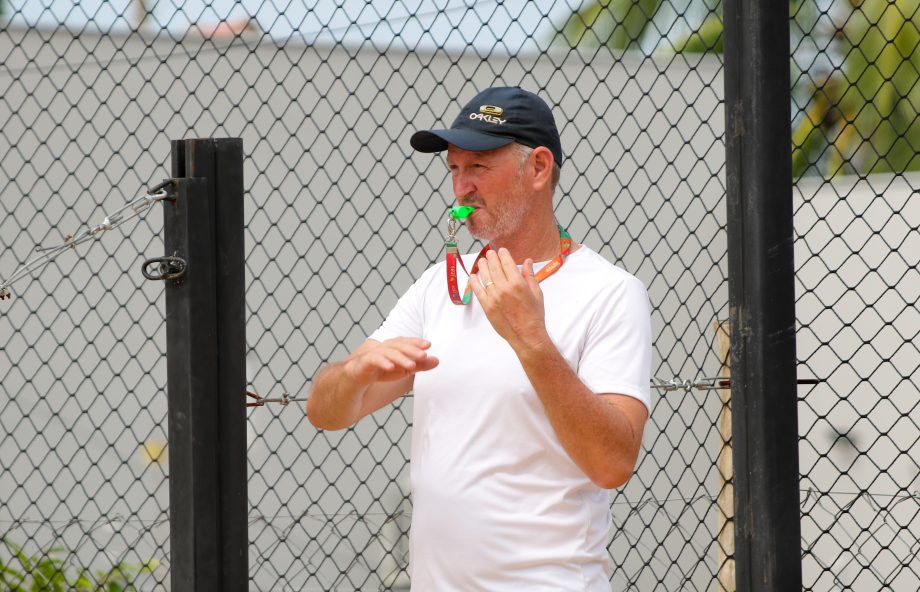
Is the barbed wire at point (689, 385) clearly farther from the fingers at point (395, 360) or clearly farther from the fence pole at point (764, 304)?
the fingers at point (395, 360)

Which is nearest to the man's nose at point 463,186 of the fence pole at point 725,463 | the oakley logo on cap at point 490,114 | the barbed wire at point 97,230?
the oakley logo on cap at point 490,114

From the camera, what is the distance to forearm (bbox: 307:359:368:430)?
6.36 ft

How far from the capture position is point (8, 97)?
4.73m

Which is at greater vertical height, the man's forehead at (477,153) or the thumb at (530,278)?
the man's forehead at (477,153)

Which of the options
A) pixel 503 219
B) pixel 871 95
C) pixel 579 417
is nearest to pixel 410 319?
pixel 503 219

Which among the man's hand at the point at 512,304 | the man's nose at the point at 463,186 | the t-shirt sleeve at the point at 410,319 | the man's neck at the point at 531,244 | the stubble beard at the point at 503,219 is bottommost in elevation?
the man's hand at the point at 512,304

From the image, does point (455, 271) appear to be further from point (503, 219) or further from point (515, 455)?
point (515, 455)

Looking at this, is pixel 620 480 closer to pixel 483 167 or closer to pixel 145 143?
pixel 483 167

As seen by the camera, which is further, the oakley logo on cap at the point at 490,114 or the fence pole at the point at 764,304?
the fence pole at the point at 764,304

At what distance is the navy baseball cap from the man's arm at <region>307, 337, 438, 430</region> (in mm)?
384

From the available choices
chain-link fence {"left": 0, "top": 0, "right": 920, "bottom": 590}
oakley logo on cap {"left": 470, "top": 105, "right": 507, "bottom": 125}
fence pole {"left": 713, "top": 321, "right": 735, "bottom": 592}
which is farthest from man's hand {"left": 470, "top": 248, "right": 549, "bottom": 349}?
chain-link fence {"left": 0, "top": 0, "right": 920, "bottom": 590}

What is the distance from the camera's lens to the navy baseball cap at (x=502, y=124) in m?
2.03

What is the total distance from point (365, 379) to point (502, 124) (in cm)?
52

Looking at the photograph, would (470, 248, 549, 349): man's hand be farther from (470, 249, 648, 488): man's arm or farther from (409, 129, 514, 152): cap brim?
(409, 129, 514, 152): cap brim
